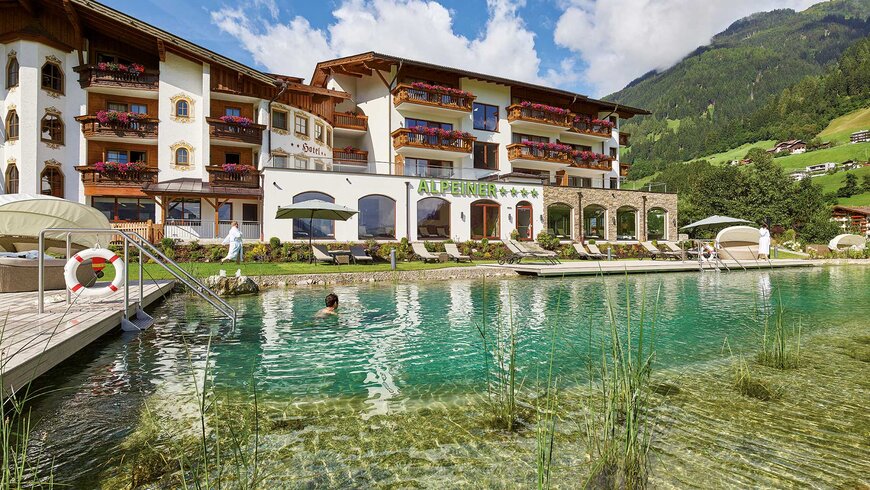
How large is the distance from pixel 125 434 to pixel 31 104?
84.8ft

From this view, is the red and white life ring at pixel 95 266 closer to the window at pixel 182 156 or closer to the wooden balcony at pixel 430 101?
the window at pixel 182 156

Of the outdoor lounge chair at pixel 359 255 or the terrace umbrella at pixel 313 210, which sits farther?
the outdoor lounge chair at pixel 359 255

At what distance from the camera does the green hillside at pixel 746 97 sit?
355 feet

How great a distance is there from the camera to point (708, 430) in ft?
11.7

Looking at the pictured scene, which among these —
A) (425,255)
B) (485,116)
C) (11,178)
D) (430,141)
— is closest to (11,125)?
(11,178)

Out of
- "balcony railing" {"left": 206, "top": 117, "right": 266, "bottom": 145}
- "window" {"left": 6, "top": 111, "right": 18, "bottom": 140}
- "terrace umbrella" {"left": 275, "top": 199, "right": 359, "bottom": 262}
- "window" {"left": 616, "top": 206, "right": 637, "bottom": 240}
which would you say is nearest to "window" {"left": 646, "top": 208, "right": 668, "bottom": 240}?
"window" {"left": 616, "top": 206, "right": 637, "bottom": 240}

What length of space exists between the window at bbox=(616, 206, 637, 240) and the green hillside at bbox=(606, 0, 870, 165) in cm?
9998

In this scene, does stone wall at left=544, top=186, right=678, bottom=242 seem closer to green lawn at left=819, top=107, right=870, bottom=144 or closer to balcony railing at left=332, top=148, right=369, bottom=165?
balcony railing at left=332, top=148, right=369, bottom=165

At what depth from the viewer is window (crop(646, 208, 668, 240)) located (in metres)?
31.3

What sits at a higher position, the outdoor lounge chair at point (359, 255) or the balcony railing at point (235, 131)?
the balcony railing at point (235, 131)

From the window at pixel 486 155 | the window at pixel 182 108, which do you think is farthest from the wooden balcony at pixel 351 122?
the window at pixel 182 108

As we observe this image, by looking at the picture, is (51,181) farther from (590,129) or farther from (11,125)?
(590,129)

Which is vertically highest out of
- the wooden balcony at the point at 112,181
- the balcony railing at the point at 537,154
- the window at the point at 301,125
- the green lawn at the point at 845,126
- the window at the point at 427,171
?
the green lawn at the point at 845,126

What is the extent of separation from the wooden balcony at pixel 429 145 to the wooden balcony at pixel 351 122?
Answer: 2.55 m
